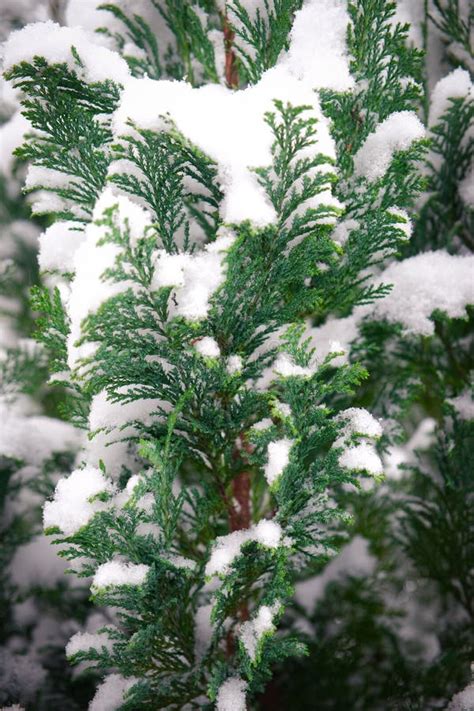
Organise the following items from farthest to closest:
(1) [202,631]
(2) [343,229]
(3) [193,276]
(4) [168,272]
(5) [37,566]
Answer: (5) [37,566] → (1) [202,631] → (2) [343,229] → (3) [193,276] → (4) [168,272]

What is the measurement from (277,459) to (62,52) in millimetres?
1332

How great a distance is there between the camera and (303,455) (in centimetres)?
149

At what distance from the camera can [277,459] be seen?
4.55ft

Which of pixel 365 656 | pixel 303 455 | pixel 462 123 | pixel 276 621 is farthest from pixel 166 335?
pixel 365 656

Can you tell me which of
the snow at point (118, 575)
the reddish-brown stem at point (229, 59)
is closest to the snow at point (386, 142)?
the reddish-brown stem at point (229, 59)

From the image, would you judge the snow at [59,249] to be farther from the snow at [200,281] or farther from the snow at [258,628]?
the snow at [258,628]

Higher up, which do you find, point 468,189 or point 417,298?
point 468,189

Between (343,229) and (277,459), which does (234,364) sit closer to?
(277,459)

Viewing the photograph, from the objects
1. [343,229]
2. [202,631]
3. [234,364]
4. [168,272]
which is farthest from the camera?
[202,631]

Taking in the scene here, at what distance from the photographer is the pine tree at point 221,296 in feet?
4.34

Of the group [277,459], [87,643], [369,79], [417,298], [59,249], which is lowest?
[87,643]

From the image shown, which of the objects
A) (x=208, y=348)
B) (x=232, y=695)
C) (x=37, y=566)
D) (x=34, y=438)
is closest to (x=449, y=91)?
(x=208, y=348)

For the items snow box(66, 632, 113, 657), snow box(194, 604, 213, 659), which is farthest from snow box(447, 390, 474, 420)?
snow box(66, 632, 113, 657)

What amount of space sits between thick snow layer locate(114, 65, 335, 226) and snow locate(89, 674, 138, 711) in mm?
1607
